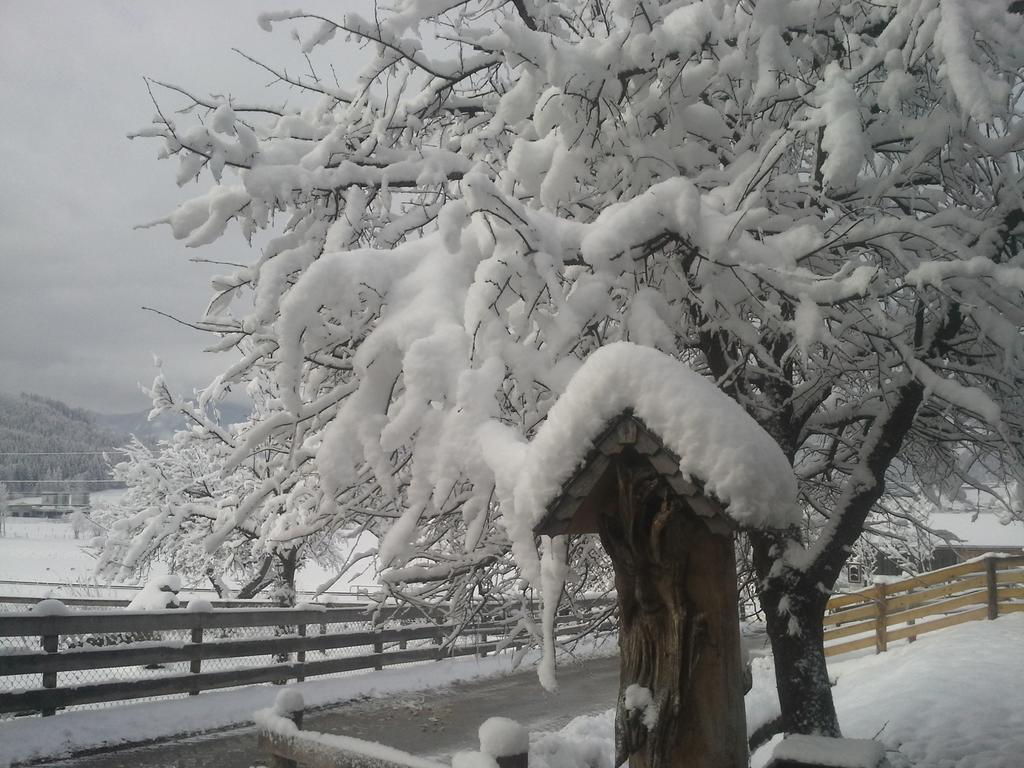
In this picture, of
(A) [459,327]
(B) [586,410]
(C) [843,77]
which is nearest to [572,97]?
(C) [843,77]

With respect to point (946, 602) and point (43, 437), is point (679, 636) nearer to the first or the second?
point (946, 602)

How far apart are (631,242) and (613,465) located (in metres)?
1.12

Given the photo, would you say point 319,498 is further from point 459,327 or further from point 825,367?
point 825,367

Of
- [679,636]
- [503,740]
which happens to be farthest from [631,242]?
[503,740]

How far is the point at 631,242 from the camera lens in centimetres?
334

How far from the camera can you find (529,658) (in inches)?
641

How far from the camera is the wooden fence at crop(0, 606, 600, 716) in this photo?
802cm

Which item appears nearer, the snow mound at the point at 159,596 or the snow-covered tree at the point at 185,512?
Result: the snow mound at the point at 159,596

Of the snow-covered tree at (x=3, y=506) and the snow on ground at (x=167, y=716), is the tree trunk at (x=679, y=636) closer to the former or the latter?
the snow on ground at (x=167, y=716)

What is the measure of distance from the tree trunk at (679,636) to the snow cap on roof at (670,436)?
0.81ft

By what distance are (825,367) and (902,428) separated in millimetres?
672

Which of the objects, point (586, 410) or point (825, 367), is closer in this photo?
point (586, 410)

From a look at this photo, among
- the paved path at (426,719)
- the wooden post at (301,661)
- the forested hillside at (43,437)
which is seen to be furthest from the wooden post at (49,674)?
the forested hillside at (43,437)

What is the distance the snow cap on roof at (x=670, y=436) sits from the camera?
95.0 inches
